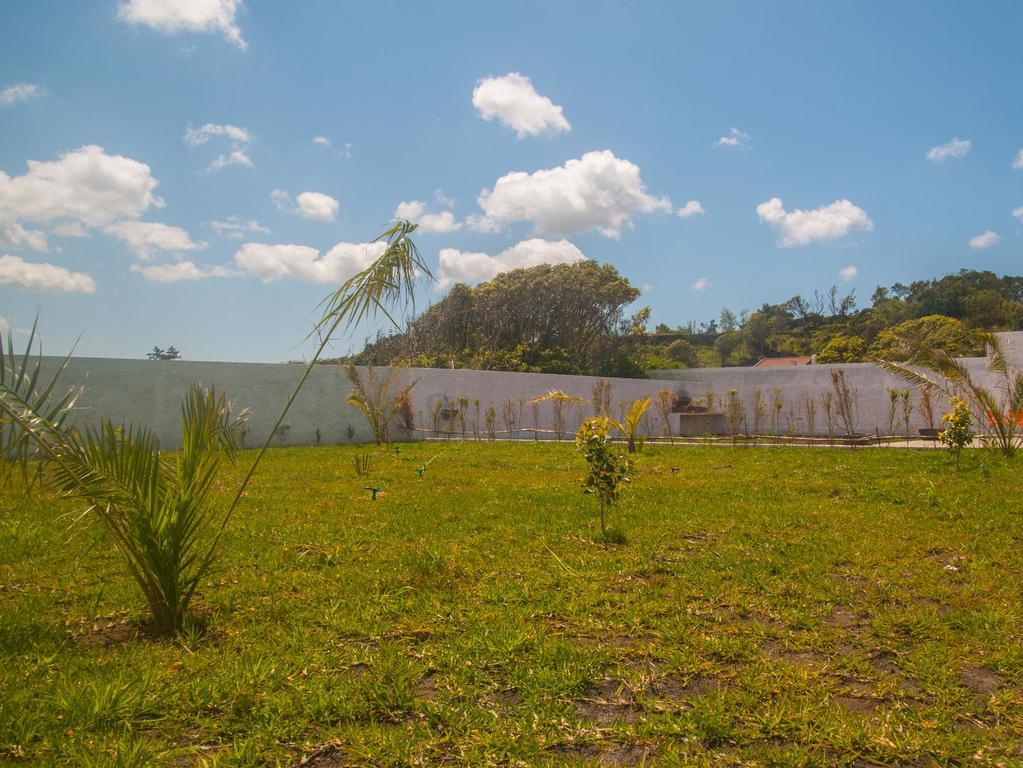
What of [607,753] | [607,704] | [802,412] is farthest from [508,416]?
[607,753]

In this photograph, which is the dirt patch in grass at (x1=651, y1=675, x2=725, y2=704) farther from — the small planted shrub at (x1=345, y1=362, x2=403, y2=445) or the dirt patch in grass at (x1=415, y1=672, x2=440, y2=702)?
the small planted shrub at (x1=345, y1=362, x2=403, y2=445)

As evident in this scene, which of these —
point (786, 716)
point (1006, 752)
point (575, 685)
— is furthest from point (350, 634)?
point (1006, 752)

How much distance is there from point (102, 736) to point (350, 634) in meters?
1.03

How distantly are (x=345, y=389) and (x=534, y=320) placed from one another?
12.8 metres

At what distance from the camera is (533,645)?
2676mm

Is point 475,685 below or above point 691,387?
below

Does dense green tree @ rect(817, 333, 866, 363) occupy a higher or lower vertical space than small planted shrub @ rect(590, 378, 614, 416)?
higher

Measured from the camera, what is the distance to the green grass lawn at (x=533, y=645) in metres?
1.99

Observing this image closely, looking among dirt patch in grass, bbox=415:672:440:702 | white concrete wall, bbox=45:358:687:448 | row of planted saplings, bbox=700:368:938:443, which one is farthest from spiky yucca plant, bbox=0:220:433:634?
row of planted saplings, bbox=700:368:938:443

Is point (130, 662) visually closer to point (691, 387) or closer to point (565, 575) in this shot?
point (565, 575)

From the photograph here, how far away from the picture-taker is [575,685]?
2.34 metres

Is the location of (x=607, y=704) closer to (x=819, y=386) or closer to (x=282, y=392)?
(x=282, y=392)

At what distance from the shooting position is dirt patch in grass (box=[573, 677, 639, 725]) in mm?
2158

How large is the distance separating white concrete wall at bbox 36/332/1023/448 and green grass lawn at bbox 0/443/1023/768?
544 cm
